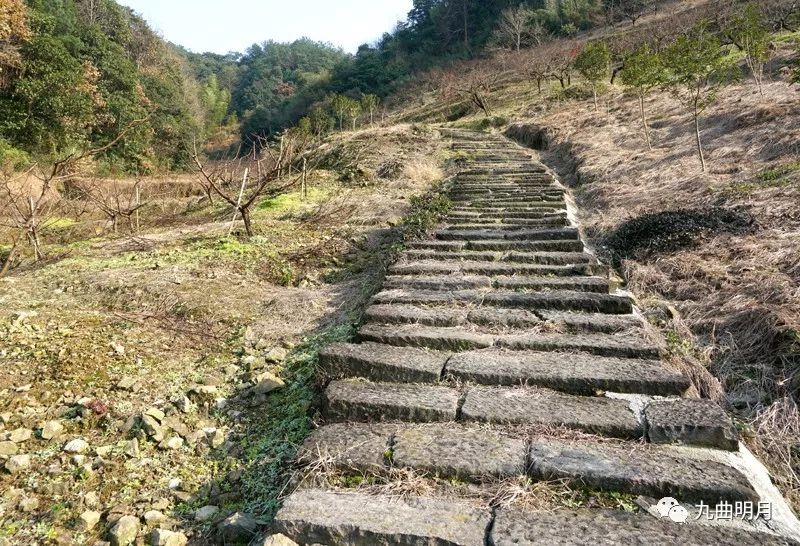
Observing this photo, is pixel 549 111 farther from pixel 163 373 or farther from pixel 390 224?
pixel 163 373

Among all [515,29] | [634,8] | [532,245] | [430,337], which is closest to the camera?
[430,337]

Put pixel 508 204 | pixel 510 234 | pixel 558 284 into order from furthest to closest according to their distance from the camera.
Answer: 1. pixel 508 204
2. pixel 510 234
3. pixel 558 284

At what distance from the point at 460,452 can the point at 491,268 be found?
208 centimetres

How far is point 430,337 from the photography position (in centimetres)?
265

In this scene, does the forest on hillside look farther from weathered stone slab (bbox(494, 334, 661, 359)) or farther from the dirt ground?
weathered stone slab (bbox(494, 334, 661, 359))

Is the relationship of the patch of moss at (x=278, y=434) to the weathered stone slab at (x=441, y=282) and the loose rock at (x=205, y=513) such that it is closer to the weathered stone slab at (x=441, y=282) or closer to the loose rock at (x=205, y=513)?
the loose rock at (x=205, y=513)

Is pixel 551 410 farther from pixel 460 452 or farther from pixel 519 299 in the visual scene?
pixel 519 299

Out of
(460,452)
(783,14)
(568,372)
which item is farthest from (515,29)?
(460,452)

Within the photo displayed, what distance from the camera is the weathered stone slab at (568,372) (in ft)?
7.11

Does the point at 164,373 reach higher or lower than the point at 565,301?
lower

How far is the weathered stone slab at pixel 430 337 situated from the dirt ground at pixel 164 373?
0.48 m

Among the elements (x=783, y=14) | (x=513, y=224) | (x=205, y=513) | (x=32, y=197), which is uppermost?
(x=783, y=14)

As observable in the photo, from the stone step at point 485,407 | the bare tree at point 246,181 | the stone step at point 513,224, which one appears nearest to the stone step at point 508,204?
the stone step at point 513,224

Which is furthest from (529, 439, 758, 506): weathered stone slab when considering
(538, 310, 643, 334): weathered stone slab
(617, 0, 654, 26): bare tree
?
(617, 0, 654, 26): bare tree
